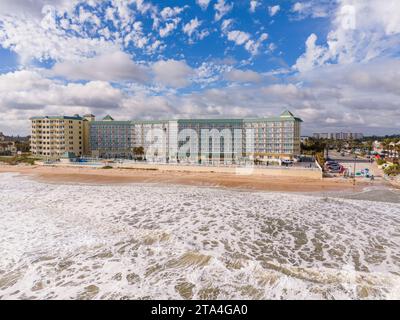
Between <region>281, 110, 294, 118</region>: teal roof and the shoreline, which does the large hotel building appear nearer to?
<region>281, 110, 294, 118</region>: teal roof

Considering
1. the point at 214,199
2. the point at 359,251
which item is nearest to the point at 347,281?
the point at 359,251

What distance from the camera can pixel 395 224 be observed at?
563 inches

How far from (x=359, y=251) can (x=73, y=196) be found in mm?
21145

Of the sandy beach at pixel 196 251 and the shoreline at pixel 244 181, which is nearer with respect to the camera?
the sandy beach at pixel 196 251

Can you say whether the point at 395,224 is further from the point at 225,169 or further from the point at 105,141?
the point at 105,141

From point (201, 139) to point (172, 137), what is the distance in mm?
7762

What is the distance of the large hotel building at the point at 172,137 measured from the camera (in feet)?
172

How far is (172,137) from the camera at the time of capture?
5969 centimetres

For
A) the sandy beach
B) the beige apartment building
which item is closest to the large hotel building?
the beige apartment building

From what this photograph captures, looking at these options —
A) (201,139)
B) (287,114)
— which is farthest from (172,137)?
(287,114)

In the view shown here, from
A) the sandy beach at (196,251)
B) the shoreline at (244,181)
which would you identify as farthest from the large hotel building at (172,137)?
the sandy beach at (196,251)

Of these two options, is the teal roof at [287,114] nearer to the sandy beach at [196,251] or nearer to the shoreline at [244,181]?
the shoreline at [244,181]

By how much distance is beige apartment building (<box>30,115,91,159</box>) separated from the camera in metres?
60.0

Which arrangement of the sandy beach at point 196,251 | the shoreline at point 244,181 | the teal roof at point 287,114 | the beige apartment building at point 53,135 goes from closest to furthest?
the sandy beach at point 196,251 < the shoreline at point 244,181 < the teal roof at point 287,114 < the beige apartment building at point 53,135
